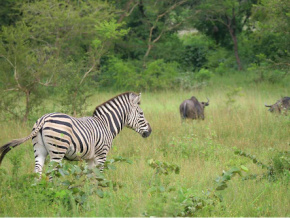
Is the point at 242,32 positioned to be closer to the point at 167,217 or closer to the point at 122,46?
the point at 122,46

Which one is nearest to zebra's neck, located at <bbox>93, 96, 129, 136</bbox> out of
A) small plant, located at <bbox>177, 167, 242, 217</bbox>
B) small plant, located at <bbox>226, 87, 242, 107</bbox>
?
small plant, located at <bbox>177, 167, 242, 217</bbox>

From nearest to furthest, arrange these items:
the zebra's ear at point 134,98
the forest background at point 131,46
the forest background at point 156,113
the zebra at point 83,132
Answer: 1. the forest background at point 156,113
2. the zebra at point 83,132
3. the zebra's ear at point 134,98
4. the forest background at point 131,46

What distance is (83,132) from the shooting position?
6.36 meters

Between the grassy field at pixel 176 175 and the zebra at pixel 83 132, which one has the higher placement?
the zebra at pixel 83 132

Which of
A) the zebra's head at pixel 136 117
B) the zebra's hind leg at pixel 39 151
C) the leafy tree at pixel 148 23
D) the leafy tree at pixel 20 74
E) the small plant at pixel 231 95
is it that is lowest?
the zebra's hind leg at pixel 39 151

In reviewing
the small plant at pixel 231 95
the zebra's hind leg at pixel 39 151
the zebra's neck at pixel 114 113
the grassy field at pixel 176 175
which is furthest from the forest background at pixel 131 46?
the zebra's hind leg at pixel 39 151

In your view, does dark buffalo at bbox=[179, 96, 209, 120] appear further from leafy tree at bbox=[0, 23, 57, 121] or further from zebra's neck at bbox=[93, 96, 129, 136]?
zebra's neck at bbox=[93, 96, 129, 136]

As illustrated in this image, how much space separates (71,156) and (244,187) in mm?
2428

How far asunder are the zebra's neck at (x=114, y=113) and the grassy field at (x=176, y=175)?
40 cm

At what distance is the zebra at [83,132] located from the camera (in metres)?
5.91

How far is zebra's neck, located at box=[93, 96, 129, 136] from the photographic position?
7141 mm

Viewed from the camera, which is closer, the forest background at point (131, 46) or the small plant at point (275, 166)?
the small plant at point (275, 166)

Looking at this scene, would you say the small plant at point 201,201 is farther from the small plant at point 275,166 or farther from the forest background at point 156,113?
the small plant at point 275,166

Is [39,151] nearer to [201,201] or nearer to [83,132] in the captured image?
[83,132]
